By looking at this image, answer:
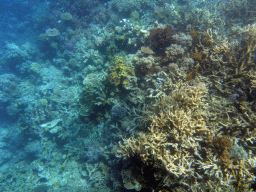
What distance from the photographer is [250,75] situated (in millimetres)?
3590

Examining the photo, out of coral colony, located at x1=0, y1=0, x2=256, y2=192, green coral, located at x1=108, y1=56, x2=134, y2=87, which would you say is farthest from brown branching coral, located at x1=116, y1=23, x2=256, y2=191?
green coral, located at x1=108, y1=56, x2=134, y2=87

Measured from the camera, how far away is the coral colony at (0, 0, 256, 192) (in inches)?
109

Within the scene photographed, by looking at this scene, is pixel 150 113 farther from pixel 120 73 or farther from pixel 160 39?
pixel 160 39

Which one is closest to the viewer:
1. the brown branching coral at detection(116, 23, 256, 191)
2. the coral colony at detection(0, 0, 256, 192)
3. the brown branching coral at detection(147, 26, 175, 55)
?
the brown branching coral at detection(116, 23, 256, 191)

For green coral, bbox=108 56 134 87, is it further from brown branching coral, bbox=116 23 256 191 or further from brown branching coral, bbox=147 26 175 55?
brown branching coral, bbox=147 26 175 55

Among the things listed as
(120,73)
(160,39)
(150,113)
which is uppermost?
(160,39)

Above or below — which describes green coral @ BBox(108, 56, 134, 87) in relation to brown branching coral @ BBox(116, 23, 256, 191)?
above

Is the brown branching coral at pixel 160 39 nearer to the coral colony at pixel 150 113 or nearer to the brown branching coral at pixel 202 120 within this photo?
the coral colony at pixel 150 113

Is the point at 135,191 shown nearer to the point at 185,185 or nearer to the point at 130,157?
the point at 130,157

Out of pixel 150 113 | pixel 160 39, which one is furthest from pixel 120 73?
pixel 160 39

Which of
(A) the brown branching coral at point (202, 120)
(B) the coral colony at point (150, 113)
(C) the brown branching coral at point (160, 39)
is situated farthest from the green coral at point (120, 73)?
(C) the brown branching coral at point (160, 39)

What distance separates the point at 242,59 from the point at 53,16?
1675 cm

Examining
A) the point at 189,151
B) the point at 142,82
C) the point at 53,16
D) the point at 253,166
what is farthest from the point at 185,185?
the point at 53,16

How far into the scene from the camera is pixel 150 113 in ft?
12.0
